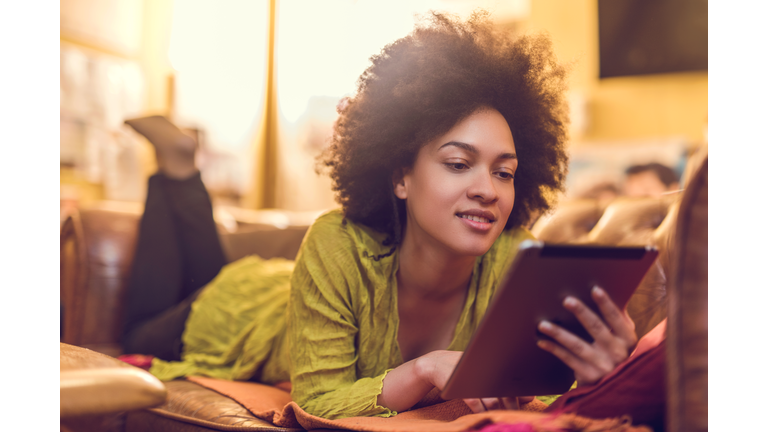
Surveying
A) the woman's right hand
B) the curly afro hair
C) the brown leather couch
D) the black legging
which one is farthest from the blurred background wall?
the woman's right hand

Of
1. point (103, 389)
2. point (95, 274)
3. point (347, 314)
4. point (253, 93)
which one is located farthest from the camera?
point (253, 93)

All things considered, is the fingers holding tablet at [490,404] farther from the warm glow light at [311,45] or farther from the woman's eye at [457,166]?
the warm glow light at [311,45]

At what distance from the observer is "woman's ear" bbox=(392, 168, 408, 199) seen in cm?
108

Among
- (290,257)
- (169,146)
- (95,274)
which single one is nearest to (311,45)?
(169,146)

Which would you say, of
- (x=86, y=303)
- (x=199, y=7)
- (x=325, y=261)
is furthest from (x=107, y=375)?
(x=199, y=7)

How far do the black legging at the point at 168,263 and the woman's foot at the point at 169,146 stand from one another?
0.04 metres

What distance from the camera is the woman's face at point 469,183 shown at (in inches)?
36.1

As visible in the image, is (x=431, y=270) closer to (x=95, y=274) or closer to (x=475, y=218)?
(x=475, y=218)

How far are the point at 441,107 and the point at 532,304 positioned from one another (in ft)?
1.44

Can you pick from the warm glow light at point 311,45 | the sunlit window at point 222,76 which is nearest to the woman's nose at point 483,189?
the warm glow light at point 311,45

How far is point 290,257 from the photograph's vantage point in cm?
203
